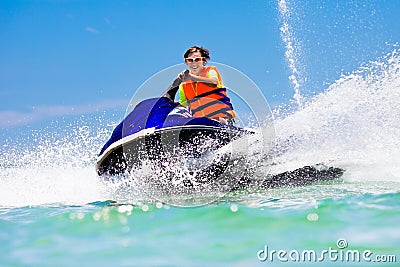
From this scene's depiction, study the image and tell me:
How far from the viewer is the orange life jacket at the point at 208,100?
6910mm

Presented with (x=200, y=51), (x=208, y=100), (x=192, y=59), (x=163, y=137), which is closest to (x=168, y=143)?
(x=163, y=137)

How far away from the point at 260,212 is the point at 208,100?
2.88m

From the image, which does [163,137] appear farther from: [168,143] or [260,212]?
[260,212]

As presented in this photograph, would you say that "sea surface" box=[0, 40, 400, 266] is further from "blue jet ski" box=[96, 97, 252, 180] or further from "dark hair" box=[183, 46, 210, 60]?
"dark hair" box=[183, 46, 210, 60]

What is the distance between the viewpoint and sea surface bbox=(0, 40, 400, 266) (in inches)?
136

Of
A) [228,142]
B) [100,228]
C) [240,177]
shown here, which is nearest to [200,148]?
[228,142]

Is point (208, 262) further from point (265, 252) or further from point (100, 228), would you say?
point (100, 228)

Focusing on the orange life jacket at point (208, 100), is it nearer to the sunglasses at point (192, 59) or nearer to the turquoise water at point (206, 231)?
the sunglasses at point (192, 59)

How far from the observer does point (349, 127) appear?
7633mm

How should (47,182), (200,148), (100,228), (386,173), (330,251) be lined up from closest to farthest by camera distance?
1. (330,251)
2. (100,228)
3. (200,148)
4. (386,173)
5. (47,182)

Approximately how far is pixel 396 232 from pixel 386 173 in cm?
310

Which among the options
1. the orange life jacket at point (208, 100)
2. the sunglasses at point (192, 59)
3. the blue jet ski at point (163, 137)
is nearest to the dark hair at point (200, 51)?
the sunglasses at point (192, 59)

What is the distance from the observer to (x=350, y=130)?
7605 mm

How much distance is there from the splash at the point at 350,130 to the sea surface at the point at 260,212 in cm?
2
